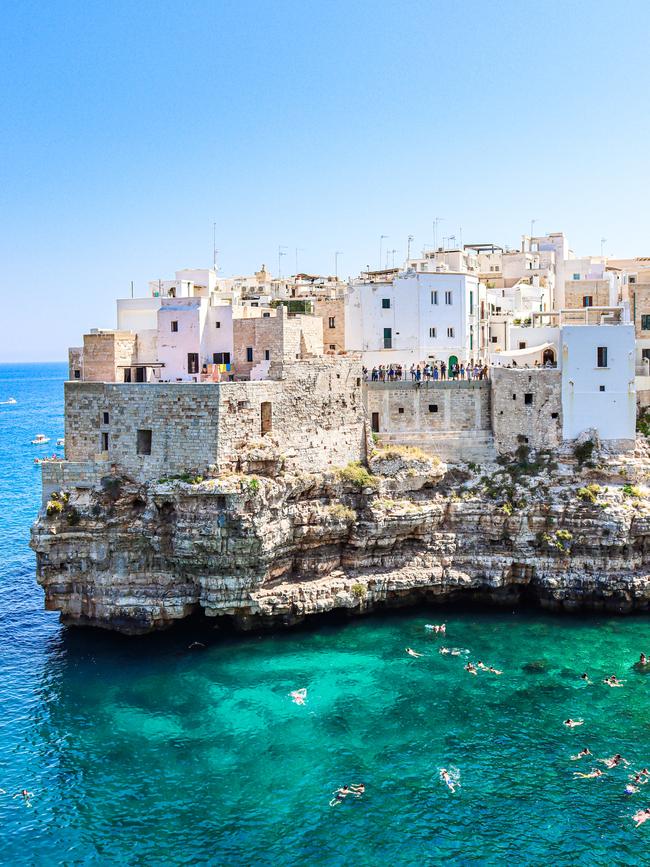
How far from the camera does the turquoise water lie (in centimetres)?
2286

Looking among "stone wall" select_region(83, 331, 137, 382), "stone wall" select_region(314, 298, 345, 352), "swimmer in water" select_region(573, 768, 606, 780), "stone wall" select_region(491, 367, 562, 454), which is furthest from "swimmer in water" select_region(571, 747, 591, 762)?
"stone wall" select_region(314, 298, 345, 352)

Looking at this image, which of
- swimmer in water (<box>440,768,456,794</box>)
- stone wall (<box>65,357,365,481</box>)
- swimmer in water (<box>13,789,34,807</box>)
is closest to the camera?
swimmer in water (<box>13,789,34,807</box>)

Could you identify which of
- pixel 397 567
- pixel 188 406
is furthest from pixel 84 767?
pixel 397 567

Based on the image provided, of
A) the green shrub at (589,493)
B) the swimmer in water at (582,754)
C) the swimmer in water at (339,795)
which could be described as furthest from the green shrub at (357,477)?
the swimmer in water at (339,795)

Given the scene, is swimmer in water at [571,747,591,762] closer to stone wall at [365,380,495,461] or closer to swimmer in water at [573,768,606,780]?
swimmer in water at [573,768,606,780]

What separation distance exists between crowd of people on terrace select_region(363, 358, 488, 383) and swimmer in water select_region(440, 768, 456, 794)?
19376 millimetres

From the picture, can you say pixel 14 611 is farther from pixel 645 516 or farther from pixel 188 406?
pixel 645 516

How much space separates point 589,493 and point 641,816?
16067 mm

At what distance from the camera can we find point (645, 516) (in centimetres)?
3594

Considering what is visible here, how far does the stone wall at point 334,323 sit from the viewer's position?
44.8 metres

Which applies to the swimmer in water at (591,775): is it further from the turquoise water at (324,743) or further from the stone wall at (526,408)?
the stone wall at (526,408)

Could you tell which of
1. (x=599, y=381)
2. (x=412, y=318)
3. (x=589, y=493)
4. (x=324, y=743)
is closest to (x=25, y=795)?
(x=324, y=743)

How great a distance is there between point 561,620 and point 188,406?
17654 mm

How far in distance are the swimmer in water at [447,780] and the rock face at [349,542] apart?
10927 mm
